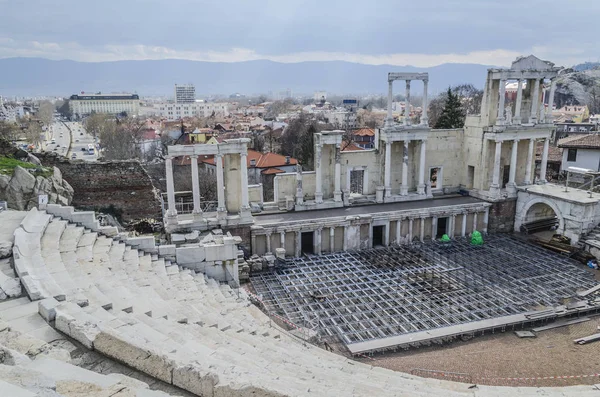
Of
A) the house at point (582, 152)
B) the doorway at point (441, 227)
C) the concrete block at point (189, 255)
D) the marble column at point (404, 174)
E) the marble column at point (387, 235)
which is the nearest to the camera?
the concrete block at point (189, 255)

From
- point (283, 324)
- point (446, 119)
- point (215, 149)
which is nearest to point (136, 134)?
point (446, 119)

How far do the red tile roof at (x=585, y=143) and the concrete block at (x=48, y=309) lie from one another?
111ft

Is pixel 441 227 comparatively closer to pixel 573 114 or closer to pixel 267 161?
pixel 267 161

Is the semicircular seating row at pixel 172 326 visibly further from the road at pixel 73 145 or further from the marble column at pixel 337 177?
the road at pixel 73 145

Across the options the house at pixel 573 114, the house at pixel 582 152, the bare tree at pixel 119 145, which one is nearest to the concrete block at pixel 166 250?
the house at pixel 582 152

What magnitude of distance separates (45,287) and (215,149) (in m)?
12.8

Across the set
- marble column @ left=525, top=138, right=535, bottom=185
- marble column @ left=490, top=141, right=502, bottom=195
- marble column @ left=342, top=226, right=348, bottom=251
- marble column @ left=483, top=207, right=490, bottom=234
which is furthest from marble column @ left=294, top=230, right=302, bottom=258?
marble column @ left=525, top=138, right=535, bottom=185

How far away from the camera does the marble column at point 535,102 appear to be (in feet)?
91.0

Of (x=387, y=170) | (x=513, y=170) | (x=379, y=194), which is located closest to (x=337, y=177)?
(x=379, y=194)

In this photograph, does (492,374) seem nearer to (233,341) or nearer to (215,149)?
(233,341)

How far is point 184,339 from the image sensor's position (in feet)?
29.3

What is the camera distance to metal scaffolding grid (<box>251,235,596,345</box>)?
1622 centimetres

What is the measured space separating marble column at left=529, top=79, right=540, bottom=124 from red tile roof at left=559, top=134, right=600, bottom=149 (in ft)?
22.5

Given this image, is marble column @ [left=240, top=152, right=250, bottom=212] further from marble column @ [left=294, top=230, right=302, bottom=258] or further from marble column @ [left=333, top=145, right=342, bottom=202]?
marble column @ [left=333, top=145, right=342, bottom=202]
